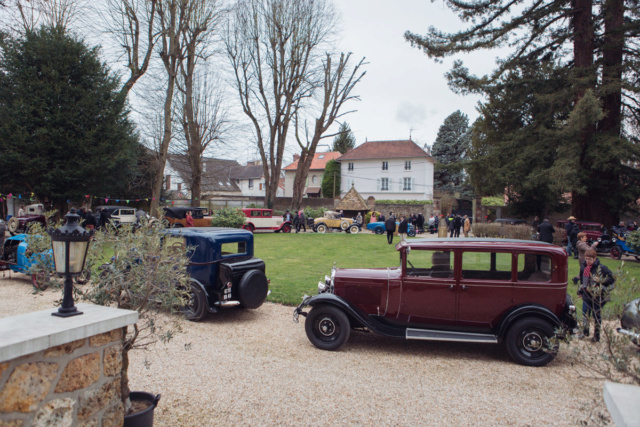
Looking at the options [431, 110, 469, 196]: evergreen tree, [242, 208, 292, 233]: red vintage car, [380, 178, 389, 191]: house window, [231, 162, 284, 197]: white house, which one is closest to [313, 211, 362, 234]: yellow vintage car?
[242, 208, 292, 233]: red vintage car

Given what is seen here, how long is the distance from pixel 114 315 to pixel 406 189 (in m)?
43.3

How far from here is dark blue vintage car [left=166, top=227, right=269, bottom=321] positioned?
7332 millimetres

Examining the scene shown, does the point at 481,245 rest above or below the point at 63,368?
above

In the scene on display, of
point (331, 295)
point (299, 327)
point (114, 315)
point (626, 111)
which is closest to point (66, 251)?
point (114, 315)

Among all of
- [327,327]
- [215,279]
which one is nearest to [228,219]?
[215,279]

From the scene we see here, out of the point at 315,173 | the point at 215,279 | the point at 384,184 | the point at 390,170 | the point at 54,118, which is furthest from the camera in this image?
the point at 315,173

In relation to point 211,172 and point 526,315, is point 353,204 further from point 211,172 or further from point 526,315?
point 526,315

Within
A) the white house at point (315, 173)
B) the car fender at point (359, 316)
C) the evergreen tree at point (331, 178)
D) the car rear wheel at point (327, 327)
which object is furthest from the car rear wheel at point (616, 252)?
the white house at point (315, 173)

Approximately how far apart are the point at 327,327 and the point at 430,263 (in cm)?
186

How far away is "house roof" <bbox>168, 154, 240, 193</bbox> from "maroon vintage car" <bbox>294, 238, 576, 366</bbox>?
25978mm

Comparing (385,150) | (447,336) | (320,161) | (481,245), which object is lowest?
(447,336)

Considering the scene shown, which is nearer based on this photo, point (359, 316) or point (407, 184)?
point (359, 316)

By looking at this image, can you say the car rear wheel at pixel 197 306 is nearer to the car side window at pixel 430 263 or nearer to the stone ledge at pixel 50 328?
the car side window at pixel 430 263

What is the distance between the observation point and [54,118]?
18.6 metres
